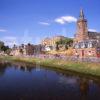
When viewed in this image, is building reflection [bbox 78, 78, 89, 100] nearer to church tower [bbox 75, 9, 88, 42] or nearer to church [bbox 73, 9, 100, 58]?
church [bbox 73, 9, 100, 58]

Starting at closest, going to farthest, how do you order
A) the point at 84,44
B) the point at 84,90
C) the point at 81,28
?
the point at 84,90
the point at 84,44
the point at 81,28

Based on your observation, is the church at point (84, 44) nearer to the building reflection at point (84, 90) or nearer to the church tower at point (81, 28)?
the church tower at point (81, 28)

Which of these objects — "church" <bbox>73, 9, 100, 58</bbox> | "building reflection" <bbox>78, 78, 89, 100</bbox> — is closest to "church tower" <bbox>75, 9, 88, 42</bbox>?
"church" <bbox>73, 9, 100, 58</bbox>

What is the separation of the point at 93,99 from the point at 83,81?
1613 centimetres

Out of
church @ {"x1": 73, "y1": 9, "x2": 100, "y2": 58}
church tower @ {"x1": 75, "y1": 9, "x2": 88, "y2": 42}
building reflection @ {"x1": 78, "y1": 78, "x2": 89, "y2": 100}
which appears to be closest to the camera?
building reflection @ {"x1": 78, "y1": 78, "x2": 89, "y2": 100}

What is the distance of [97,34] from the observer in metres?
155

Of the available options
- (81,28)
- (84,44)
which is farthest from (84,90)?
(81,28)

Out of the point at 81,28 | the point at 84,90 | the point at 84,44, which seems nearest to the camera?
the point at 84,90

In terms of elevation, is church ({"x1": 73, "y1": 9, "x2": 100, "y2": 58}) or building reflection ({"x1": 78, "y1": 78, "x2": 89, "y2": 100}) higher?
church ({"x1": 73, "y1": 9, "x2": 100, "y2": 58})

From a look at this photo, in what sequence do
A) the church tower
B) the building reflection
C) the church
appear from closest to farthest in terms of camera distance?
the building reflection
the church
the church tower

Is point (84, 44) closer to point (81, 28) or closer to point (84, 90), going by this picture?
point (81, 28)

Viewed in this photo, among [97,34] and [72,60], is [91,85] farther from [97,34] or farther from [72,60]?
[97,34]

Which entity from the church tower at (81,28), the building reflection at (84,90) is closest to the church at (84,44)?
the church tower at (81,28)

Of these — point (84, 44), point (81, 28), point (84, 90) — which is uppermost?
point (81, 28)
